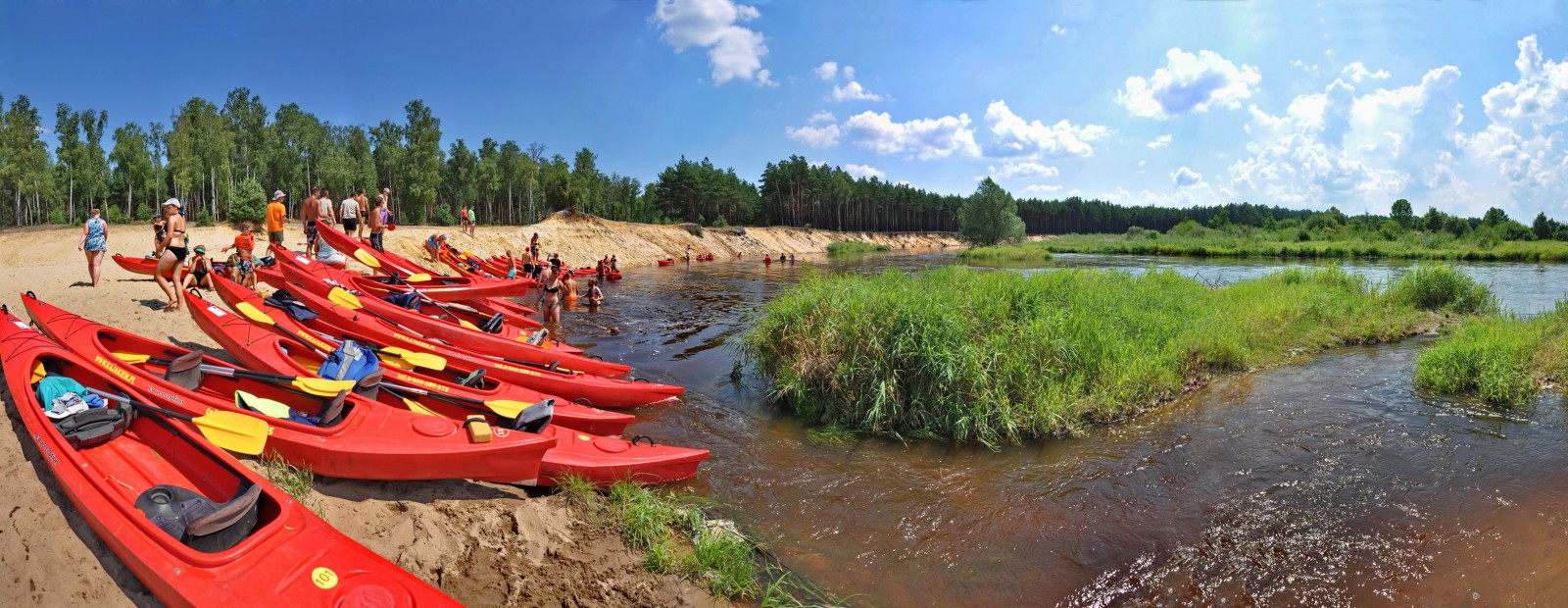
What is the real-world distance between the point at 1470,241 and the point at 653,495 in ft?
219

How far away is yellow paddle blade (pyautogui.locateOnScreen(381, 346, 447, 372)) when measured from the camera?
329 inches

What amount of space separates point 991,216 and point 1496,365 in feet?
170

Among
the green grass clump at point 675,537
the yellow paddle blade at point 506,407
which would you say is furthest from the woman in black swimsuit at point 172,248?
the green grass clump at point 675,537

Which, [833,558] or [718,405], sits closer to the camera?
[833,558]

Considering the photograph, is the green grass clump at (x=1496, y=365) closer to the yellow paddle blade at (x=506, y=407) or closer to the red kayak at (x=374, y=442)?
the red kayak at (x=374, y=442)

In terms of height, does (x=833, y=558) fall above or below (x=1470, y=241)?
below

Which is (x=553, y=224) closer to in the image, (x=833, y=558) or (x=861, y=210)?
(x=833, y=558)

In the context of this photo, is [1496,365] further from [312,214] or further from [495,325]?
[312,214]

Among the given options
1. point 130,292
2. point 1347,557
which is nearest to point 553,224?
point 130,292

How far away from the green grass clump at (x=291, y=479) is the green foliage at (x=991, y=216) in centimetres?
6050

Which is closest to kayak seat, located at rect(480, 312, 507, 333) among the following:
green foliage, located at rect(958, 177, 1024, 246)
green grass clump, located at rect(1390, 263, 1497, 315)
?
green grass clump, located at rect(1390, 263, 1497, 315)

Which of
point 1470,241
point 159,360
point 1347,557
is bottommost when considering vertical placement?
point 1347,557

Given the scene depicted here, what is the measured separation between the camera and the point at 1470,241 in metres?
47.2

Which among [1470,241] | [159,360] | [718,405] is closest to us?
[159,360]
